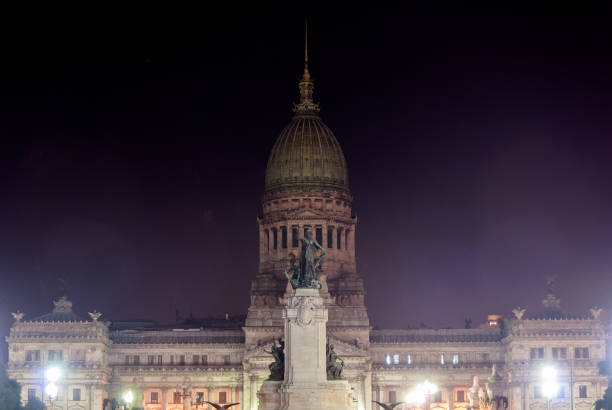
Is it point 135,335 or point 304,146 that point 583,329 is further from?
point 135,335

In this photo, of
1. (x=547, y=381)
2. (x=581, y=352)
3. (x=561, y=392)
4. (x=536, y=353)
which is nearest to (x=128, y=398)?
(x=547, y=381)

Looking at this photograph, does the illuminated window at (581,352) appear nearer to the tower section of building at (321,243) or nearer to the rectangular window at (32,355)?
the tower section of building at (321,243)

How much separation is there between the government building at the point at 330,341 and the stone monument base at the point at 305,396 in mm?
69992

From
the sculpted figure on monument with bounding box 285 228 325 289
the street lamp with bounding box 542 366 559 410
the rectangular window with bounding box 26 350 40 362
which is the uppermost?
the rectangular window with bounding box 26 350 40 362

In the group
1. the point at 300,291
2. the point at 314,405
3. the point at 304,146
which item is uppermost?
the point at 304,146

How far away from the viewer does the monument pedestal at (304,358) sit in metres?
107

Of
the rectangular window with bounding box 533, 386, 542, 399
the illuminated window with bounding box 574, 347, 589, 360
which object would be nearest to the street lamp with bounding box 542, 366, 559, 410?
the rectangular window with bounding box 533, 386, 542, 399

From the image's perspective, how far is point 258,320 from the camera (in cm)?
18875

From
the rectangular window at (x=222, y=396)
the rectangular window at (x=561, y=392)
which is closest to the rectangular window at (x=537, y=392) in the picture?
the rectangular window at (x=561, y=392)

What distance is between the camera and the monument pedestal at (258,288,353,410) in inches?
4210

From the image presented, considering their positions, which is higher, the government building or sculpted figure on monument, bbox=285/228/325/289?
the government building

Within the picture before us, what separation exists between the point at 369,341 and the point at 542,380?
24728mm

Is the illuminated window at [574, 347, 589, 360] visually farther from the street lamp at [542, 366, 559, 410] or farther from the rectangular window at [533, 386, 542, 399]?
the rectangular window at [533, 386, 542, 399]

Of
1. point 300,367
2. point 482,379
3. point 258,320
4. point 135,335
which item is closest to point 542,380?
point 482,379
